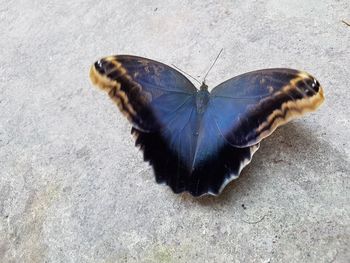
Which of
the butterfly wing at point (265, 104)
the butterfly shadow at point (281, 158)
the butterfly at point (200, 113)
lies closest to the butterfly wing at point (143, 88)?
the butterfly at point (200, 113)

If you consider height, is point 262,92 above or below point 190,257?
above

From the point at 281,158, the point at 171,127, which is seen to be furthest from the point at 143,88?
the point at 281,158

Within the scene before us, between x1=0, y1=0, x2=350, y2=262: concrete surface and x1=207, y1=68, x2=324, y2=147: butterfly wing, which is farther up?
x1=207, y1=68, x2=324, y2=147: butterfly wing

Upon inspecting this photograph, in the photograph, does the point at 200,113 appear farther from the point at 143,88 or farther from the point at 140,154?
the point at 140,154

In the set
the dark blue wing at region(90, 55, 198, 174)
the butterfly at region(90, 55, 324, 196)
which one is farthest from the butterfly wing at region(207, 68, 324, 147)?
the dark blue wing at region(90, 55, 198, 174)

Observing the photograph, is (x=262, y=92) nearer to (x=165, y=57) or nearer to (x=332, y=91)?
(x=332, y=91)

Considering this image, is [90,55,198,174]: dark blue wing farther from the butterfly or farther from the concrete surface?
the concrete surface

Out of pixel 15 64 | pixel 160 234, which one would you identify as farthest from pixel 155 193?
pixel 15 64
